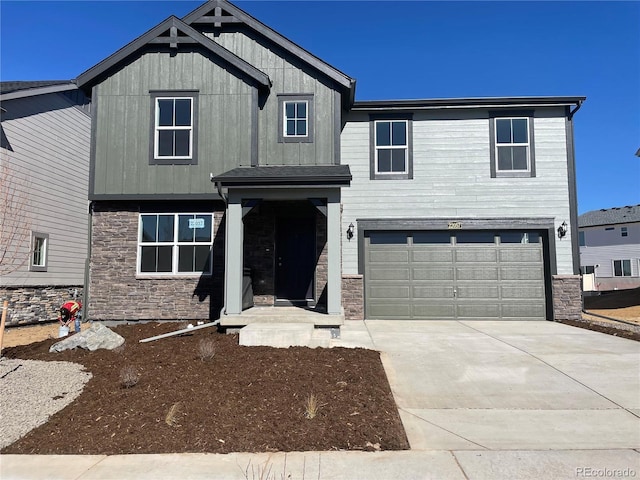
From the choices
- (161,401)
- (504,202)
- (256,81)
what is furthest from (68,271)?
(504,202)

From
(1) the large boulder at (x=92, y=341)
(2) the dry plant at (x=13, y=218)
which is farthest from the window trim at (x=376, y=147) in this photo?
(2) the dry plant at (x=13, y=218)

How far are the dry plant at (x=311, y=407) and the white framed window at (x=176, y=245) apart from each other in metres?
6.63

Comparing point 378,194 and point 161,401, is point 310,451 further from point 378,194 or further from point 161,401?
point 378,194

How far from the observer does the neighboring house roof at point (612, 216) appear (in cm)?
3203

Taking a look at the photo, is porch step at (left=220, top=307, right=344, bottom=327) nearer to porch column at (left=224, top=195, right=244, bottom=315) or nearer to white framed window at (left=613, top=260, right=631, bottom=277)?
porch column at (left=224, top=195, right=244, bottom=315)

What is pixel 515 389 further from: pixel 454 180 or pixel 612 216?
pixel 612 216

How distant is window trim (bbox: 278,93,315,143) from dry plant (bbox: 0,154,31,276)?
8.18m

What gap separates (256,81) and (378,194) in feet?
14.7

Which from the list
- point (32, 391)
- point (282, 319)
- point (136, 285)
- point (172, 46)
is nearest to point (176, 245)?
point (136, 285)

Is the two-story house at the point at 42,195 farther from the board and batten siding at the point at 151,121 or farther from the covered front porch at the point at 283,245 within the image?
the covered front porch at the point at 283,245

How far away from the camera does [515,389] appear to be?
17.9 feet

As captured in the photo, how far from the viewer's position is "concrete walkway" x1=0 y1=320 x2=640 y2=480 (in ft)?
11.2

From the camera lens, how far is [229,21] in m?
11.4

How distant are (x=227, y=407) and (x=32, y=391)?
A: 8.88ft
